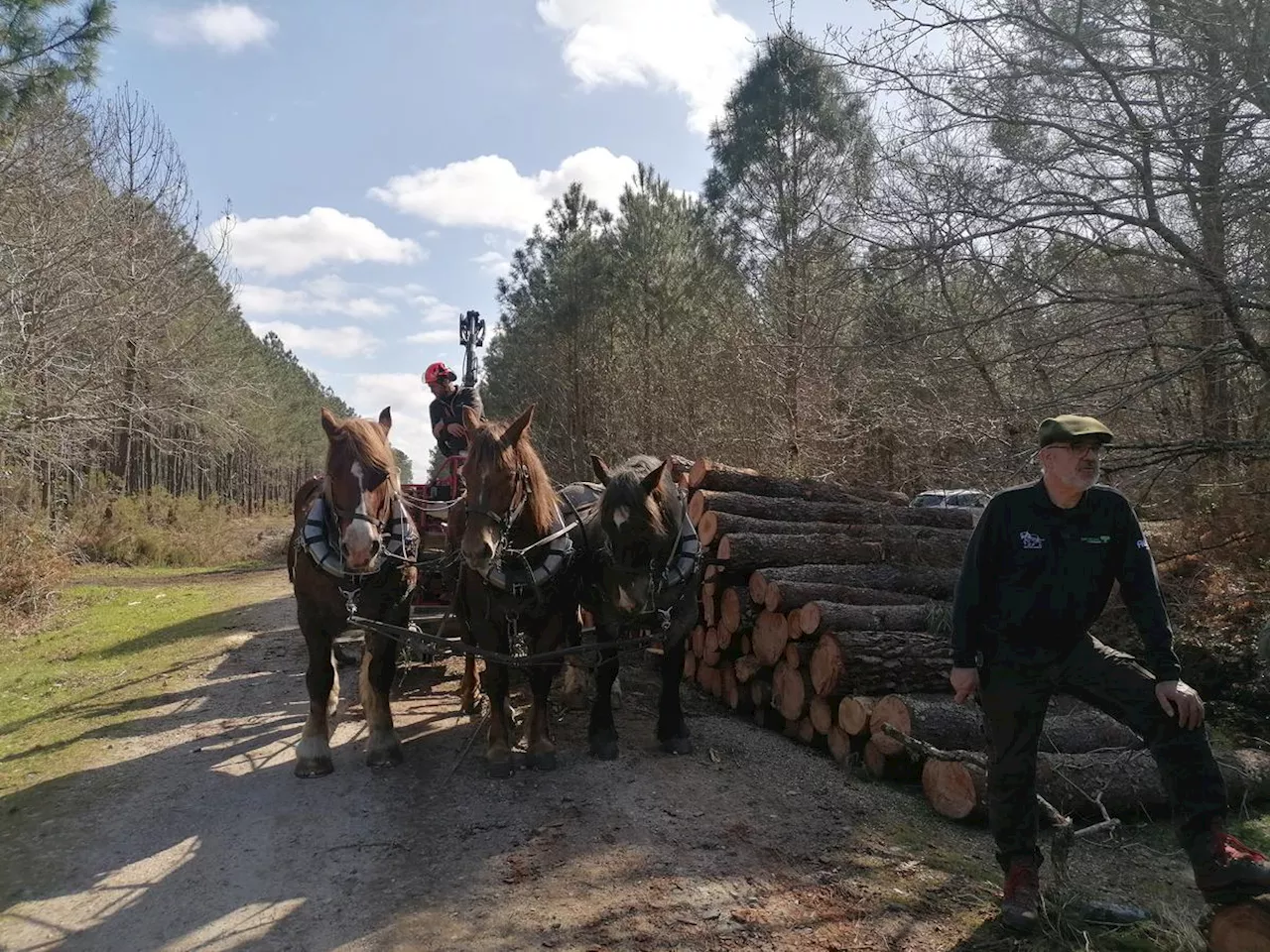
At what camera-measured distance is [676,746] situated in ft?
15.4

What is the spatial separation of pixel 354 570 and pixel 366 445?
2.33 ft

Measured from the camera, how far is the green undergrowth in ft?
16.6

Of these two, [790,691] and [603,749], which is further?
[790,691]

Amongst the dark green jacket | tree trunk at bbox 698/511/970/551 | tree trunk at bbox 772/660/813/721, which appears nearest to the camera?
the dark green jacket

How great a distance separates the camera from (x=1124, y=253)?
18.2ft

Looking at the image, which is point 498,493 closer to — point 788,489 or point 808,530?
point 808,530

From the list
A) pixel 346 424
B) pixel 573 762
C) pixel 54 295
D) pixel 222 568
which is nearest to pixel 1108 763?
pixel 573 762

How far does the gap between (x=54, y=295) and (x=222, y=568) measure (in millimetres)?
7627

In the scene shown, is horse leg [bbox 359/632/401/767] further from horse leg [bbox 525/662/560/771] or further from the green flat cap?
the green flat cap

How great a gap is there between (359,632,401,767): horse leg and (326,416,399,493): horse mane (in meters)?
0.96

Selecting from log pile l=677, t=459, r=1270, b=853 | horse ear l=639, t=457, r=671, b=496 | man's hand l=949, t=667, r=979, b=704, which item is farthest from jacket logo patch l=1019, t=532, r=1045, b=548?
horse ear l=639, t=457, r=671, b=496

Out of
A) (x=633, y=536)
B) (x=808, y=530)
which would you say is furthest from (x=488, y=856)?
(x=808, y=530)

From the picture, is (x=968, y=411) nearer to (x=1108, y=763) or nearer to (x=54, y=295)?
(x=1108, y=763)

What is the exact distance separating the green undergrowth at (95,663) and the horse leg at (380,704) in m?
1.82
